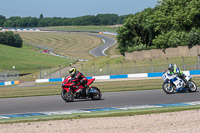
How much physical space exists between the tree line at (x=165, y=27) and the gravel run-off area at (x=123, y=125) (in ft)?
140

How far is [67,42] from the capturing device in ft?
462

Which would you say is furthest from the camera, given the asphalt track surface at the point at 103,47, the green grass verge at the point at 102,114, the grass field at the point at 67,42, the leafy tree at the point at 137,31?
the grass field at the point at 67,42

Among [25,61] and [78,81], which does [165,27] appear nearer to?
[25,61]

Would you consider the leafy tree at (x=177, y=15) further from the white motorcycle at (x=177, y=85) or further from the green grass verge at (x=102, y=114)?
the green grass verge at (x=102, y=114)

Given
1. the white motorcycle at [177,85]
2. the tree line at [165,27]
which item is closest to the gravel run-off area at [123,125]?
the white motorcycle at [177,85]

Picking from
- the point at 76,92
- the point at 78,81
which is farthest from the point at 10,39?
the point at 78,81

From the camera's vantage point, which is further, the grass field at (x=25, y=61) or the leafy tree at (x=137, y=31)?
the grass field at (x=25, y=61)

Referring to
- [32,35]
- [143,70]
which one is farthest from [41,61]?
[32,35]

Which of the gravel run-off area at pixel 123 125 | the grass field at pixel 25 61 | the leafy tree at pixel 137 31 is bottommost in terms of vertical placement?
the gravel run-off area at pixel 123 125

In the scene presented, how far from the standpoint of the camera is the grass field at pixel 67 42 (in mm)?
119625

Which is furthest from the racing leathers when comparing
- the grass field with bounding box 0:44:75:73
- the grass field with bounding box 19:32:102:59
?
the grass field with bounding box 19:32:102:59

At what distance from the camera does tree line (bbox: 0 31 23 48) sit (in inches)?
4982

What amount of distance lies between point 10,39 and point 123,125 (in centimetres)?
12159

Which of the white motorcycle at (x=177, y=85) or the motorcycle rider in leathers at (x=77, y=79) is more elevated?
the motorcycle rider in leathers at (x=77, y=79)
